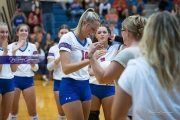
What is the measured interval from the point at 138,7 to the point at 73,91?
931 centimetres

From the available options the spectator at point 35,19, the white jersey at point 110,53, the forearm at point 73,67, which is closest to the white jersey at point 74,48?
the forearm at point 73,67

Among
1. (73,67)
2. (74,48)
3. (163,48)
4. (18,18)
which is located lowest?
(73,67)

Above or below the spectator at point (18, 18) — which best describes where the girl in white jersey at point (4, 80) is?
below

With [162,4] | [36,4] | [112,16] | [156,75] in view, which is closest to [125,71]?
[156,75]

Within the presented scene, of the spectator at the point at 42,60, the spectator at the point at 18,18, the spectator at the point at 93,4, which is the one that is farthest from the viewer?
the spectator at the point at 93,4

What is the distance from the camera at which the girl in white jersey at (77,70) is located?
317 centimetres

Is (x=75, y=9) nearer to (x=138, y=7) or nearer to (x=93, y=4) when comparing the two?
(x=93, y=4)

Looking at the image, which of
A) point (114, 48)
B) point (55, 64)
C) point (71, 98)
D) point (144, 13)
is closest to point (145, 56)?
point (71, 98)

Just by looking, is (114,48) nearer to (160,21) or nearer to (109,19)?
(160,21)

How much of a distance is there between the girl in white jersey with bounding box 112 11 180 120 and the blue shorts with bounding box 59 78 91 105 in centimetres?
157

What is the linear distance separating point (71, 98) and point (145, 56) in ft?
5.47

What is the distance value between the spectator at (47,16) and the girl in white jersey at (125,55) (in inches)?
169

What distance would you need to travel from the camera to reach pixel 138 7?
12031 mm

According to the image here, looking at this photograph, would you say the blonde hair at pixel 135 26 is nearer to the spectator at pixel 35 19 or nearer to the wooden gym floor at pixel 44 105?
the wooden gym floor at pixel 44 105
